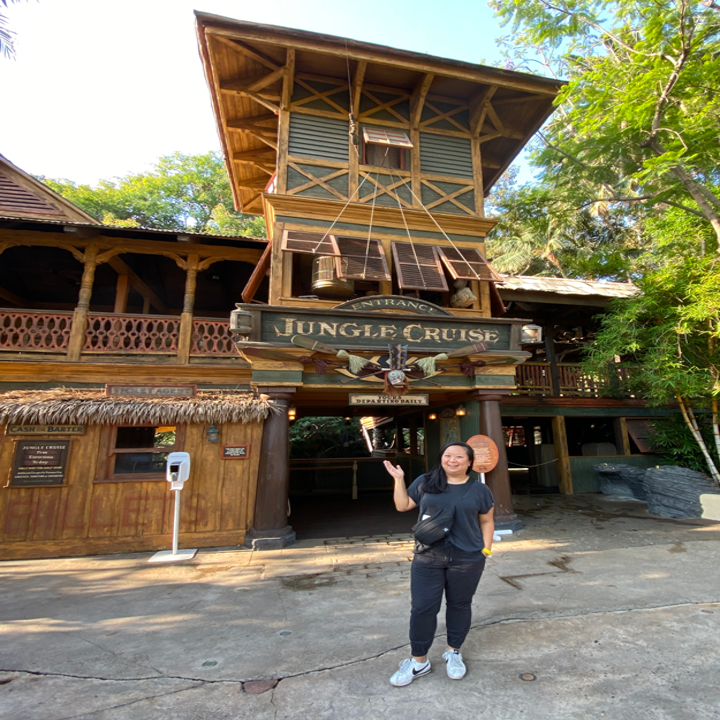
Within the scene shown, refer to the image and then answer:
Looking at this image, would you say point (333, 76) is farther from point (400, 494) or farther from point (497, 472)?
point (400, 494)

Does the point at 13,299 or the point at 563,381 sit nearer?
the point at 13,299

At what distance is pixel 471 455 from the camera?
3.16 meters

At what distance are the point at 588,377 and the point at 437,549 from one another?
12.7m

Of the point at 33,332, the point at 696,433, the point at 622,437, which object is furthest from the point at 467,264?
the point at 33,332

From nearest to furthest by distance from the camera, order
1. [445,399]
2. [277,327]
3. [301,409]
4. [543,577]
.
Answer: [543,577], [277,327], [445,399], [301,409]

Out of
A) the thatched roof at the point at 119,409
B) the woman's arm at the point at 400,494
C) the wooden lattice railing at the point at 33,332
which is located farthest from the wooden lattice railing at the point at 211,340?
the woman's arm at the point at 400,494

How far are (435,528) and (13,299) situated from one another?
1490 centimetres

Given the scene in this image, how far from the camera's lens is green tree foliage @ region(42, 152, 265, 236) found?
80.8ft

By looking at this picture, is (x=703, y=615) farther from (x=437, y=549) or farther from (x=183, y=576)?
(x=183, y=576)

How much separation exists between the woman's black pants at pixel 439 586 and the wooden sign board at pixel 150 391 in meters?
6.10

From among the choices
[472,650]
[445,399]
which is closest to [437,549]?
[472,650]

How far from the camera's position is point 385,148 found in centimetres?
1012

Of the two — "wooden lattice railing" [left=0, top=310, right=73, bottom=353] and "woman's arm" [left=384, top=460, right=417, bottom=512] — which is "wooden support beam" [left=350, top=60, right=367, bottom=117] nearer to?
"wooden lattice railing" [left=0, top=310, right=73, bottom=353]

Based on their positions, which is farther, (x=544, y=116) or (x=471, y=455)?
(x=544, y=116)
